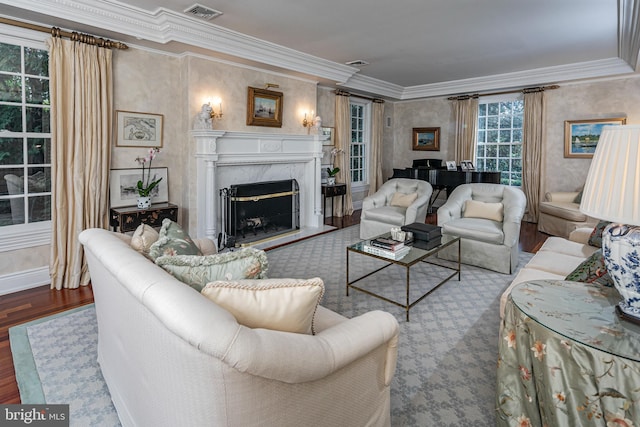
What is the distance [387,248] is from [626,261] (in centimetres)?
192

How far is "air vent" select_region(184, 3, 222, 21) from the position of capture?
11.9ft

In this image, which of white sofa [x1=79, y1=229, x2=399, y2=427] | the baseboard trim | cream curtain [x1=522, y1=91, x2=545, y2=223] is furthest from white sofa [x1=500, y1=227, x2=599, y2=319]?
the baseboard trim

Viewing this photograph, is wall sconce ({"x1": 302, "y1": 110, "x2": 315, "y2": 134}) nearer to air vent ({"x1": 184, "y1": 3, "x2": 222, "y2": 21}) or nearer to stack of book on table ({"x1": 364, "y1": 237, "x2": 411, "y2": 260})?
air vent ({"x1": 184, "y1": 3, "x2": 222, "y2": 21})

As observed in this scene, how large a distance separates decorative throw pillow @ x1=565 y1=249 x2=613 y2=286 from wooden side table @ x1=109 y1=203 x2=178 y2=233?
3.85 meters

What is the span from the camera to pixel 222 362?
1.05m

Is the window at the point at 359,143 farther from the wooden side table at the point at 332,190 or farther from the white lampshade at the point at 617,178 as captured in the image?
the white lampshade at the point at 617,178

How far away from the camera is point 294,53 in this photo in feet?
16.9

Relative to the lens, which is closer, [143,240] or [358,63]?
[143,240]

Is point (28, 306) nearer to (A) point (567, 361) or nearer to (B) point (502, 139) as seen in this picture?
(A) point (567, 361)

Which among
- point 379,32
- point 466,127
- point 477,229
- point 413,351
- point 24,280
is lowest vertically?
point 413,351

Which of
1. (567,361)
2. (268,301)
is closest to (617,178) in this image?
(567,361)

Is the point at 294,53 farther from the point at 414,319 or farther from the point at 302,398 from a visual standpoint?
the point at 302,398

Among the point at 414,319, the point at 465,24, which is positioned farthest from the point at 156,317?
the point at 465,24

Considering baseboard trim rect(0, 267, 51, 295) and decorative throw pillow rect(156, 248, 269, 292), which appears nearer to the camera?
decorative throw pillow rect(156, 248, 269, 292)
